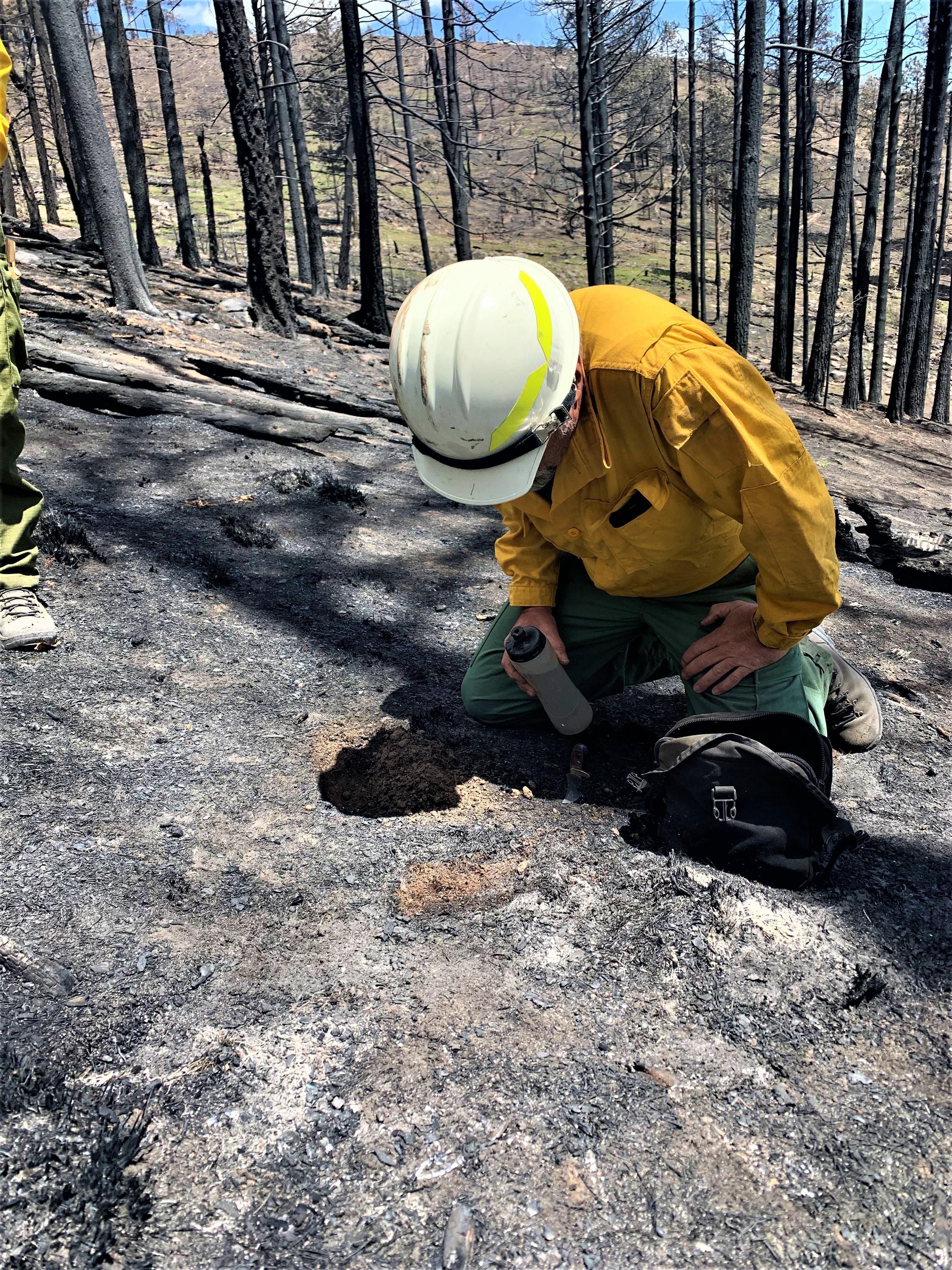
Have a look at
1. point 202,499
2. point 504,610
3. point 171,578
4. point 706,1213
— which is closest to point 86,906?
point 706,1213

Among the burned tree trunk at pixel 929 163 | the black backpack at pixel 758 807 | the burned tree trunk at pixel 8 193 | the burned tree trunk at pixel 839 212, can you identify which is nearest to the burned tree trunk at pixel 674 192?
the burned tree trunk at pixel 839 212

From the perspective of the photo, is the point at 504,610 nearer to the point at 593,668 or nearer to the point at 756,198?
the point at 593,668

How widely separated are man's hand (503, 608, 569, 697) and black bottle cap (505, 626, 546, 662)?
2.1 inches

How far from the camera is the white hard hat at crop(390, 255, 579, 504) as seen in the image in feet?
6.66

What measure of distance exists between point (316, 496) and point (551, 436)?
3294mm

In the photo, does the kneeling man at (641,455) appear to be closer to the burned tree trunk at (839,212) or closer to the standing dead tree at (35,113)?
the burned tree trunk at (839,212)

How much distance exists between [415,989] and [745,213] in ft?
46.4

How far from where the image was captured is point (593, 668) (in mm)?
3160

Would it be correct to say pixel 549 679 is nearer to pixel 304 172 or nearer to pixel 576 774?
pixel 576 774

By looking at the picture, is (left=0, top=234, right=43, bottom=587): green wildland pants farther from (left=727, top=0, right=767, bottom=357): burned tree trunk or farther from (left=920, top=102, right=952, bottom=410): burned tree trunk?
(left=920, top=102, right=952, bottom=410): burned tree trunk

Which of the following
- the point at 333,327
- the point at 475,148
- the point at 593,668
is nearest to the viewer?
the point at 593,668

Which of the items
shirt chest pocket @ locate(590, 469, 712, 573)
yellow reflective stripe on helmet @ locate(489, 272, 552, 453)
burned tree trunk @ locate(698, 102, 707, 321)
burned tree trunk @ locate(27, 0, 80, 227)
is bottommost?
burned tree trunk @ locate(698, 102, 707, 321)

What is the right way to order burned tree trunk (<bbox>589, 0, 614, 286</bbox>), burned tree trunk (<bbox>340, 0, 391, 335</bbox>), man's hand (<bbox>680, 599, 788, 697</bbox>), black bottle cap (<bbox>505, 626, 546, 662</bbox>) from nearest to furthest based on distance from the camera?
man's hand (<bbox>680, 599, 788, 697</bbox>) → black bottle cap (<bbox>505, 626, 546, 662</bbox>) → burned tree trunk (<bbox>340, 0, 391, 335</bbox>) → burned tree trunk (<bbox>589, 0, 614, 286</bbox>)

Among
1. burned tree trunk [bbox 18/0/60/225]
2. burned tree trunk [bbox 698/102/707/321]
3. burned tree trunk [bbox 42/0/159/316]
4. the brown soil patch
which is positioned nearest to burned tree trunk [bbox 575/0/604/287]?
burned tree trunk [bbox 42/0/159/316]
